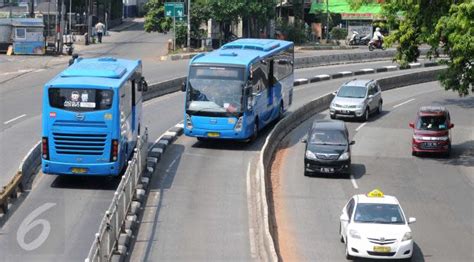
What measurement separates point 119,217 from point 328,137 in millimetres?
12536

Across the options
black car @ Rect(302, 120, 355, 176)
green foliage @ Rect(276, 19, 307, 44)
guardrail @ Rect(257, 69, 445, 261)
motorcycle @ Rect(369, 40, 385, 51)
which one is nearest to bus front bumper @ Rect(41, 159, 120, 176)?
guardrail @ Rect(257, 69, 445, 261)

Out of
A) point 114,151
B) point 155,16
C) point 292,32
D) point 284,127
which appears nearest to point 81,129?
point 114,151

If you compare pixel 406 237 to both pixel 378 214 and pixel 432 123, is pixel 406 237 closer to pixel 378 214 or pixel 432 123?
pixel 378 214

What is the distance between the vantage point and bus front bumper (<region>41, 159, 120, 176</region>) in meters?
25.9

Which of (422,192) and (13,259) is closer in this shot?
(13,259)

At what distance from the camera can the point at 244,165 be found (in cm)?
3130

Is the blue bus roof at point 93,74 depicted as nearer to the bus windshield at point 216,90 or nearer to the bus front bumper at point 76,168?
the bus front bumper at point 76,168

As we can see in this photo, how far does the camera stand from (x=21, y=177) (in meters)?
25.7

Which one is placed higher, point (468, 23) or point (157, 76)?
point (468, 23)

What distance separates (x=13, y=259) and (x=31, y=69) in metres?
35.9

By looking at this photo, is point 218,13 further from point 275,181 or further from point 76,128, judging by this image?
point 76,128

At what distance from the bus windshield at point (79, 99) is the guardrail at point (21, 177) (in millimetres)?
2358

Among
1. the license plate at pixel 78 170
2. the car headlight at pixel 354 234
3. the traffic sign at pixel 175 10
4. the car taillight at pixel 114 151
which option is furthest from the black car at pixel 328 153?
the traffic sign at pixel 175 10

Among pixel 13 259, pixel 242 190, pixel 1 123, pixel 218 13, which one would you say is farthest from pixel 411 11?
pixel 218 13
